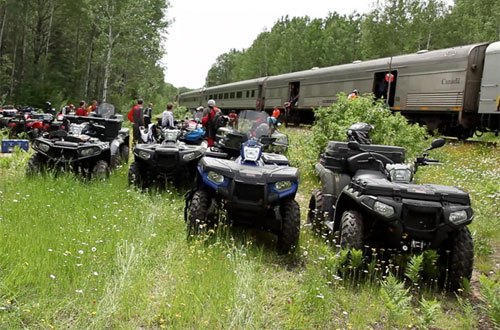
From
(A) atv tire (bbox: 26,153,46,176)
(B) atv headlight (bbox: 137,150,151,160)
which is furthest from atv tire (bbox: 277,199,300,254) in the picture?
(A) atv tire (bbox: 26,153,46,176)

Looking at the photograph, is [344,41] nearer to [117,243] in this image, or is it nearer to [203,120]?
[203,120]

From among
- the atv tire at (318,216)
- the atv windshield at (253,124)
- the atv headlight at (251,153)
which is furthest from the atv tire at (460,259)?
the atv windshield at (253,124)

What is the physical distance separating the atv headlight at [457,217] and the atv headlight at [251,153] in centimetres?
215

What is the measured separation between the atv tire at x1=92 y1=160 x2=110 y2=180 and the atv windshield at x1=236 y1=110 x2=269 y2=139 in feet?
8.57

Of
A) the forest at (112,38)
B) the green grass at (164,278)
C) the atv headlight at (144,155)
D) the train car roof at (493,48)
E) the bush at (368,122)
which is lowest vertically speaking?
the green grass at (164,278)

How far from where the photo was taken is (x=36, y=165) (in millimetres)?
7656

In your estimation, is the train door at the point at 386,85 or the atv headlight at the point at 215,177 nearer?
the atv headlight at the point at 215,177

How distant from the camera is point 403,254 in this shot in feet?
16.1

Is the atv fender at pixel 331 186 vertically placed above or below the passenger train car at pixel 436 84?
below

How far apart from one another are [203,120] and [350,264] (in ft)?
22.1

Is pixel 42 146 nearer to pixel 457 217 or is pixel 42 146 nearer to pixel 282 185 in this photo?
pixel 282 185

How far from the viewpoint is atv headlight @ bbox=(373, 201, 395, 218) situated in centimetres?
416

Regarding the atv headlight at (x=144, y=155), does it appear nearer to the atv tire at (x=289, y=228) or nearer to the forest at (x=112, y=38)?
the atv tire at (x=289, y=228)

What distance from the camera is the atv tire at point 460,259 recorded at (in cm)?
429
